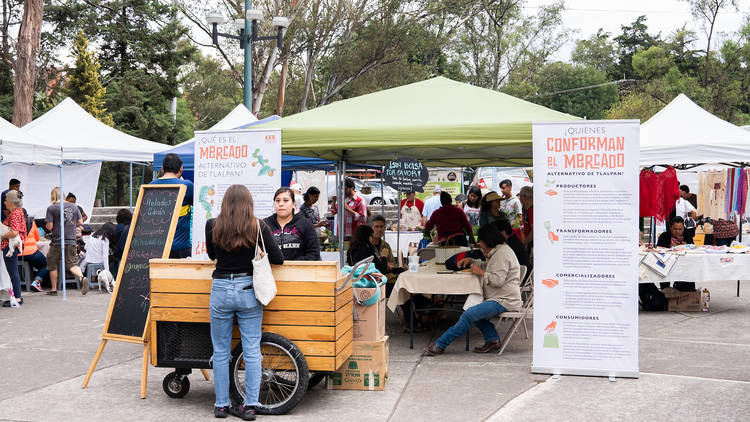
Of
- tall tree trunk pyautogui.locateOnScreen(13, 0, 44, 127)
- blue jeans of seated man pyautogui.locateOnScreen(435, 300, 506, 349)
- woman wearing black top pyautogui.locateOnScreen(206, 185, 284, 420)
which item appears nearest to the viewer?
woman wearing black top pyautogui.locateOnScreen(206, 185, 284, 420)

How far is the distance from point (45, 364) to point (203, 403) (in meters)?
2.24

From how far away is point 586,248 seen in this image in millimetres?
6148

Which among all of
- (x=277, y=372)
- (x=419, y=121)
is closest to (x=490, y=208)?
(x=419, y=121)

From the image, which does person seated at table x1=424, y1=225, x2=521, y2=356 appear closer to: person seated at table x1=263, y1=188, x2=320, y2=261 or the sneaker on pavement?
person seated at table x1=263, y1=188, x2=320, y2=261

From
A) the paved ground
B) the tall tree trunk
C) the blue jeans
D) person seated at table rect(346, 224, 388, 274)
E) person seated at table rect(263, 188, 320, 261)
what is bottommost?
the paved ground

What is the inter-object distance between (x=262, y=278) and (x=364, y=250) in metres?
3.68

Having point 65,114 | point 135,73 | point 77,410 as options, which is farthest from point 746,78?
point 77,410

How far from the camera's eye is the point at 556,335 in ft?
20.5

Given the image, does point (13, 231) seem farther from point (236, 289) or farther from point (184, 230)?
point (236, 289)

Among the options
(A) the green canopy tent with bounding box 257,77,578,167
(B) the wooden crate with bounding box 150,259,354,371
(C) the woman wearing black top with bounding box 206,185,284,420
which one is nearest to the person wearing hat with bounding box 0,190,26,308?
(A) the green canopy tent with bounding box 257,77,578,167

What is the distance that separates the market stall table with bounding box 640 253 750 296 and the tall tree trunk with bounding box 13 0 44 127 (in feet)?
48.0

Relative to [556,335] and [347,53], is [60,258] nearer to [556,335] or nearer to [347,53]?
[556,335]

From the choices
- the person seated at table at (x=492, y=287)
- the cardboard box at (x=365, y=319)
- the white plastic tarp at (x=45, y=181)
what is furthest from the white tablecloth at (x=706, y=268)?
the white plastic tarp at (x=45, y=181)

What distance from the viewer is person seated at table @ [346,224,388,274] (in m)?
8.41
